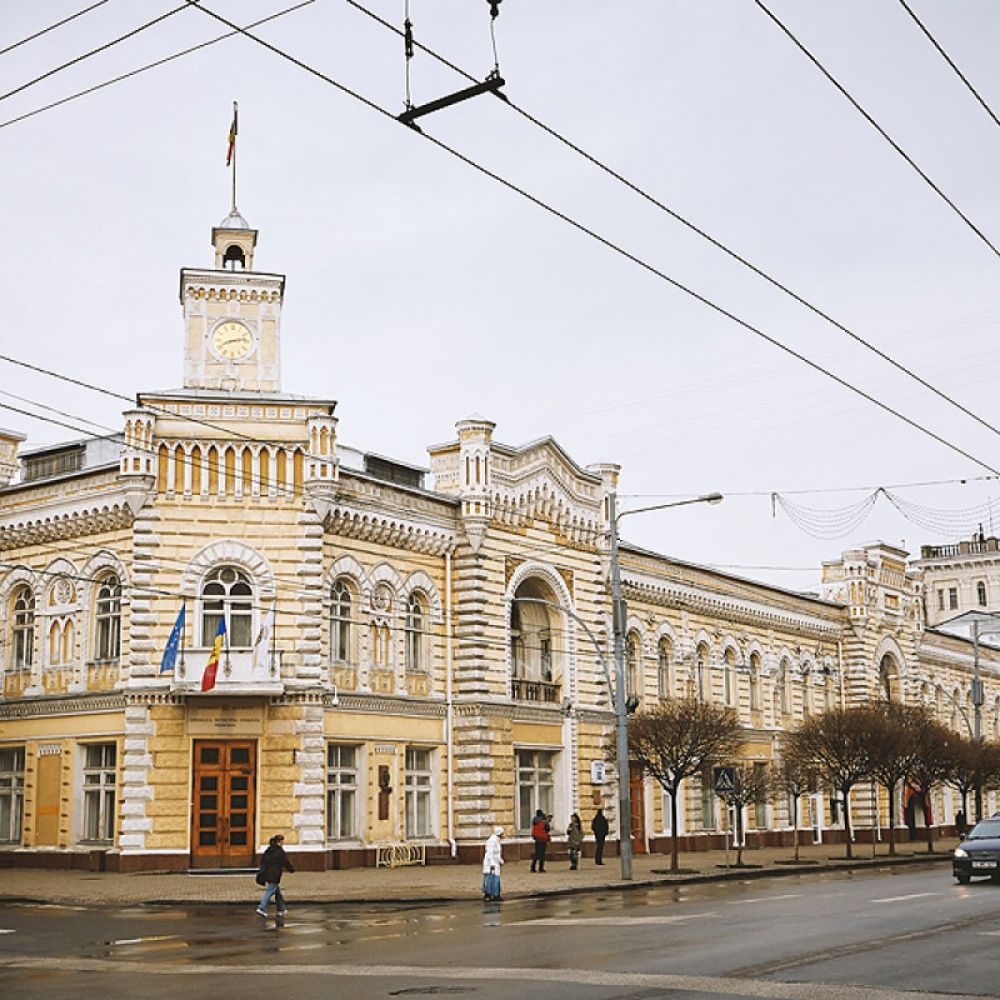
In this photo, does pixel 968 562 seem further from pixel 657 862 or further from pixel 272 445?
pixel 272 445

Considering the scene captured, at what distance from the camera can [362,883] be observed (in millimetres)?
32844

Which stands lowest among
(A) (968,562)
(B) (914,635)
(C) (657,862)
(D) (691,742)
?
(C) (657,862)

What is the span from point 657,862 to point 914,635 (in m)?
29.0

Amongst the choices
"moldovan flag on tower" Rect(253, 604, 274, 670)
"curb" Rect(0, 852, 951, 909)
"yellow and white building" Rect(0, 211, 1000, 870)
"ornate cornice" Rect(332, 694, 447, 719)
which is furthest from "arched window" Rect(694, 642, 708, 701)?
"moldovan flag on tower" Rect(253, 604, 274, 670)

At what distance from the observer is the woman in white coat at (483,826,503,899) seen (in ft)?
91.5

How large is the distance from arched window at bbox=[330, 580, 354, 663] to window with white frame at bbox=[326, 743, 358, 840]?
7.87ft

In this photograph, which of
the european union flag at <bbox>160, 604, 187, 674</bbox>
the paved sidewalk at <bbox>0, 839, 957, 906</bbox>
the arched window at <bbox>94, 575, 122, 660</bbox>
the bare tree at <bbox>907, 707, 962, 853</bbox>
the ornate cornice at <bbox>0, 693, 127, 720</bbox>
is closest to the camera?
the paved sidewalk at <bbox>0, 839, 957, 906</bbox>

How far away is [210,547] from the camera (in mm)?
36312

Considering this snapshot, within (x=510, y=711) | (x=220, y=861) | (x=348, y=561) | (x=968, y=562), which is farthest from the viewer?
(x=968, y=562)

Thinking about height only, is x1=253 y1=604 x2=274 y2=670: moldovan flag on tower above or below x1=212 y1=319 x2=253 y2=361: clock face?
below

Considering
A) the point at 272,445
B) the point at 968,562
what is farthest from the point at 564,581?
the point at 968,562

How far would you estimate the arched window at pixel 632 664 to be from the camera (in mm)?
49875

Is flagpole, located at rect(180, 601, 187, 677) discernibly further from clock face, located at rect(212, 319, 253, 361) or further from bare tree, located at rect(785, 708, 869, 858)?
bare tree, located at rect(785, 708, 869, 858)

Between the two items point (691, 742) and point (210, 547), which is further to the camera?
point (691, 742)
